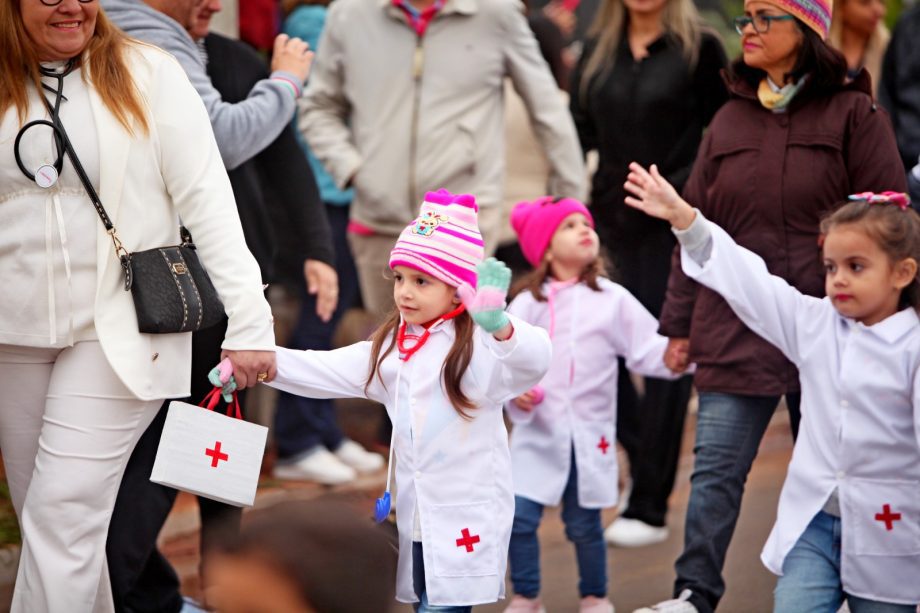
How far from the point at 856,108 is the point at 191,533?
359 centimetres

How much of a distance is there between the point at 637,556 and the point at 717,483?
4.97 ft

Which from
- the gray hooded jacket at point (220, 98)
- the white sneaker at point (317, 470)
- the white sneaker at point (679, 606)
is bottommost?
the white sneaker at point (317, 470)

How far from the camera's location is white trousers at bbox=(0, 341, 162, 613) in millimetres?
4148

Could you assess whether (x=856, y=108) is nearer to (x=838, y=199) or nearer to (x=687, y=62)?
(x=838, y=199)

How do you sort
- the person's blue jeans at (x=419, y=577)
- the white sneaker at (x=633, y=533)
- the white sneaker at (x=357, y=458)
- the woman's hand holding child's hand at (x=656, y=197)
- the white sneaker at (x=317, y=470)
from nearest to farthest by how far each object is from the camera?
the person's blue jeans at (x=419, y=577) < the woman's hand holding child's hand at (x=656, y=197) < the white sneaker at (x=633, y=533) < the white sneaker at (x=317, y=470) < the white sneaker at (x=357, y=458)

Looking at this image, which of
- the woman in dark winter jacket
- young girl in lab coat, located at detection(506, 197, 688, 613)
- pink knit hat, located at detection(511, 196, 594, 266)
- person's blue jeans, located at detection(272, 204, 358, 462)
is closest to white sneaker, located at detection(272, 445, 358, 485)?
person's blue jeans, located at detection(272, 204, 358, 462)

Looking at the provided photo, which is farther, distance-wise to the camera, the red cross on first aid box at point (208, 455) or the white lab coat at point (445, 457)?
the white lab coat at point (445, 457)

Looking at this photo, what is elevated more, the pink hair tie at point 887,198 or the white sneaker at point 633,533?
the pink hair tie at point 887,198

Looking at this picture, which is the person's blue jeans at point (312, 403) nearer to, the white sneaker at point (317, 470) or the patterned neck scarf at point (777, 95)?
the white sneaker at point (317, 470)

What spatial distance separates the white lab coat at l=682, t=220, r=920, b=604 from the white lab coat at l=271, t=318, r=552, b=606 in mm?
998

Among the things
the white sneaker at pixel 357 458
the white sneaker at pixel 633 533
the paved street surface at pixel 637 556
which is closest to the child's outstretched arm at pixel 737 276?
the paved street surface at pixel 637 556

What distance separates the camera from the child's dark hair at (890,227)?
4.75 m

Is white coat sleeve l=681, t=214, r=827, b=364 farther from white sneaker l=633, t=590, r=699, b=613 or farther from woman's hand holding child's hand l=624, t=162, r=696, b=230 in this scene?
white sneaker l=633, t=590, r=699, b=613

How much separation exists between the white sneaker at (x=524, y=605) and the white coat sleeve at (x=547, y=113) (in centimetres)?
203
